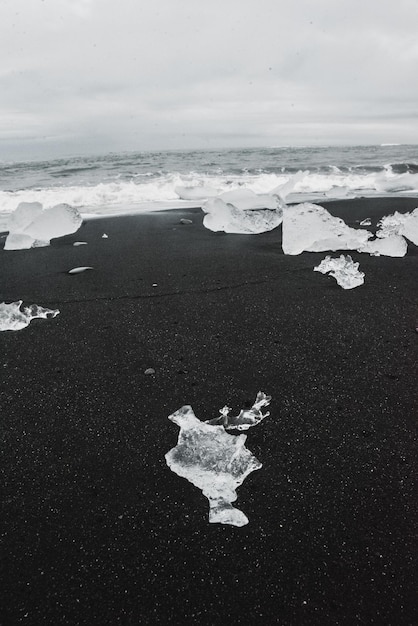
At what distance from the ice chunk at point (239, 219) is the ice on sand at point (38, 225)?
74.4 inches

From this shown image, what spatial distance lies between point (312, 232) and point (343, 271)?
0.92 metres

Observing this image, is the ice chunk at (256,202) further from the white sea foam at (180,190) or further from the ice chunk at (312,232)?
the ice chunk at (312,232)

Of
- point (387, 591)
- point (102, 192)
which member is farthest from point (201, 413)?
point (102, 192)

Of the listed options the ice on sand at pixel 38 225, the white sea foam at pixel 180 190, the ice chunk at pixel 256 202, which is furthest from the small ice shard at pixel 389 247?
the white sea foam at pixel 180 190

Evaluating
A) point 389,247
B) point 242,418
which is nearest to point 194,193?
point 389,247

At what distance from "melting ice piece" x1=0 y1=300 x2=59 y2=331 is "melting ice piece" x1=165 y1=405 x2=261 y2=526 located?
5.15ft

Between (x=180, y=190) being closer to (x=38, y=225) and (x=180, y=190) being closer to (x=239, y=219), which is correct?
(x=239, y=219)

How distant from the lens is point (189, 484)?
1.52m

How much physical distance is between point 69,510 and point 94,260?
10.9ft

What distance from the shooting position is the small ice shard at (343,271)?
131 inches

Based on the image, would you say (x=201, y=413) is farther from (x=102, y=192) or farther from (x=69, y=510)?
(x=102, y=192)

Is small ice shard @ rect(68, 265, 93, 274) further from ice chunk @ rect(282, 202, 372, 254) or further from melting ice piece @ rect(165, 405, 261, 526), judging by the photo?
melting ice piece @ rect(165, 405, 261, 526)

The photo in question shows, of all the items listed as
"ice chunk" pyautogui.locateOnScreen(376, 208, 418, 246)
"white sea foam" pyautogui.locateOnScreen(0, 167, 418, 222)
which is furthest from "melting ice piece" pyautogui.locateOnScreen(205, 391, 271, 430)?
"white sea foam" pyautogui.locateOnScreen(0, 167, 418, 222)

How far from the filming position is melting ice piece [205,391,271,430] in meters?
1.79
